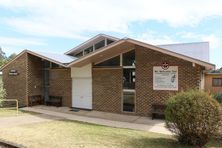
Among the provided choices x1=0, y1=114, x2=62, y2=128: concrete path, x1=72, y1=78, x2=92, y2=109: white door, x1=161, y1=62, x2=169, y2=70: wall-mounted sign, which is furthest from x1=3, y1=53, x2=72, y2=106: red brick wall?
x1=161, y1=62, x2=169, y2=70: wall-mounted sign

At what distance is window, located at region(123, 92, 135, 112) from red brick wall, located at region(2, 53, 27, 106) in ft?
24.8

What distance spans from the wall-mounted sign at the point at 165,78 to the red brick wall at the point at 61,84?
651 cm

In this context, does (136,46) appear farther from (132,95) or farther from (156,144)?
(156,144)

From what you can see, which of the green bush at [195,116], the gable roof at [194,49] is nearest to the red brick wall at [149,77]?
the gable roof at [194,49]

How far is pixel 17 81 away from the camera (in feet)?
63.7

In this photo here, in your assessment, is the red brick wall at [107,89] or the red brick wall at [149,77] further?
the red brick wall at [107,89]

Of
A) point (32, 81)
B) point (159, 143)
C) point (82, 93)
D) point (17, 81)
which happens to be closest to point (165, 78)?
point (82, 93)

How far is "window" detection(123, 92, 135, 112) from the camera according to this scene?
15.5m

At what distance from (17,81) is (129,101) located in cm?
887

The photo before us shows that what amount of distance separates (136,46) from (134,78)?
6.13ft

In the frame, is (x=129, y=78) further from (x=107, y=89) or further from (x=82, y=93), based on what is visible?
(x=82, y=93)

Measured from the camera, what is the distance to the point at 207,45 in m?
16.8

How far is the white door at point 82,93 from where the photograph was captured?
17438 mm

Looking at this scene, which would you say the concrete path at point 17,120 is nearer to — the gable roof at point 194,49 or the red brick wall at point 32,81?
the red brick wall at point 32,81
